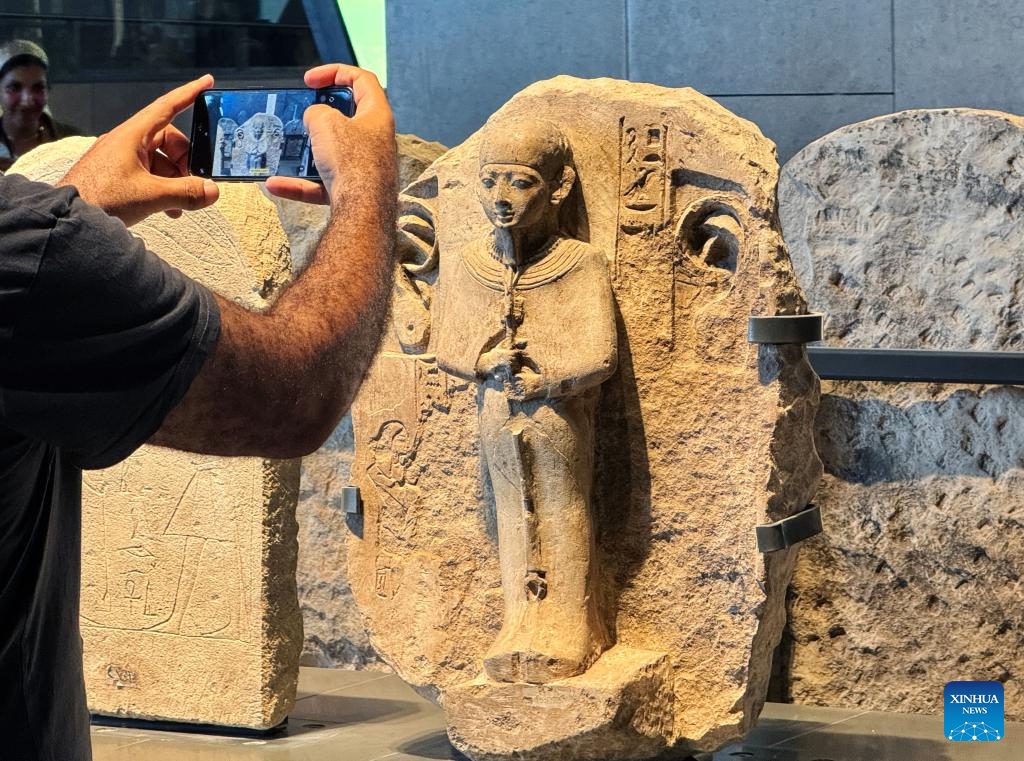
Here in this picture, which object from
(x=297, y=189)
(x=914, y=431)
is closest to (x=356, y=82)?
(x=297, y=189)

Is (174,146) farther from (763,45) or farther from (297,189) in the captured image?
(763,45)

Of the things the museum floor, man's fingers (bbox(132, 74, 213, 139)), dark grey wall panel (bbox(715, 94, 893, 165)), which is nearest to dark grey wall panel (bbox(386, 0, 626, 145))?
dark grey wall panel (bbox(715, 94, 893, 165))

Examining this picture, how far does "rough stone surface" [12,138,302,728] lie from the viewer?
14.4 feet

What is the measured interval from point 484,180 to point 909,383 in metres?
1.51

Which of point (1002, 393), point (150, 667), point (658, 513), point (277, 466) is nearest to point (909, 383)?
point (1002, 393)

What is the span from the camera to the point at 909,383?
4.53m

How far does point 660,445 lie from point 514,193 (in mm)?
721

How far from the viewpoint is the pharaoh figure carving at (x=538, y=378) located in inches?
147

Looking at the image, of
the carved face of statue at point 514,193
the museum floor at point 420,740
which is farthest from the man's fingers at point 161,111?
the museum floor at point 420,740

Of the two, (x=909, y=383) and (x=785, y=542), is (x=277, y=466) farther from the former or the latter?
(x=909, y=383)

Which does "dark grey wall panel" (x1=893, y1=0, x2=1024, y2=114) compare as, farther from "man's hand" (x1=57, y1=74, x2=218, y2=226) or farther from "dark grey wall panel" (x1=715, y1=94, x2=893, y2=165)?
"man's hand" (x1=57, y1=74, x2=218, y2=226)

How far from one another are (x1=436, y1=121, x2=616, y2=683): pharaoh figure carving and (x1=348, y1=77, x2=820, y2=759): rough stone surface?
17mm

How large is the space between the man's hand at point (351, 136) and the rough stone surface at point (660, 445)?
6.57 feet

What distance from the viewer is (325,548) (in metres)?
5.30
